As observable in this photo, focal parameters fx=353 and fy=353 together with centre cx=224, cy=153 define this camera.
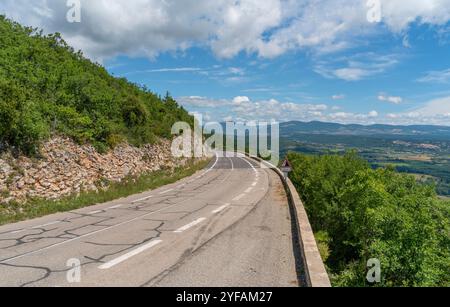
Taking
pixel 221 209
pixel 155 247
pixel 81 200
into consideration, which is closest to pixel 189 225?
pixel 155 247

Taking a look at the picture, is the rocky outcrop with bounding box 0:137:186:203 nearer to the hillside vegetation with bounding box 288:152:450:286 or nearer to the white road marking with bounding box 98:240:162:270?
the white road marking with bounding box 98:240:162:270

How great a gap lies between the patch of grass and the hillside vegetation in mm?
9771

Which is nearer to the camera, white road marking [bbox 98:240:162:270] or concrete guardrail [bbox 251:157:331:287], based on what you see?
concrete guardrail [bbox 251:157:331:287]

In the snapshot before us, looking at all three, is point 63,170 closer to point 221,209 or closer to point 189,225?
point 221,209

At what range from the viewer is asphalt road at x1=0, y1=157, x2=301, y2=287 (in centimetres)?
648

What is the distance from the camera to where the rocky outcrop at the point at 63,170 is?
46.7 ft

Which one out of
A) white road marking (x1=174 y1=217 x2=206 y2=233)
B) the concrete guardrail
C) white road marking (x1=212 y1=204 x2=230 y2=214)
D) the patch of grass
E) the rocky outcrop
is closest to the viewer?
the concrete guardrail

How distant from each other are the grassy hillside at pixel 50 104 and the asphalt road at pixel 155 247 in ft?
15.3

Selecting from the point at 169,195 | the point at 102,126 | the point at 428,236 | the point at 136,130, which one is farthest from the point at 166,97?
the point at 428,236

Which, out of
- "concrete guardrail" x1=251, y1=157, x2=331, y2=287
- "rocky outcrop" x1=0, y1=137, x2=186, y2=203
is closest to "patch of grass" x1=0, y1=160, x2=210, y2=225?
"rocky outcrop" x1=0, y1=137, x2=186, y2=203

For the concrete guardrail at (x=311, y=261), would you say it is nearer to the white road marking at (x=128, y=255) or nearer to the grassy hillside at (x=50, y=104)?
the white road marking at (x=128, y=255)

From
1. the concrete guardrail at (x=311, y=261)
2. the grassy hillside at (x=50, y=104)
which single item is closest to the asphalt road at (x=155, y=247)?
the concrete guardrail at (x=311, y=261)

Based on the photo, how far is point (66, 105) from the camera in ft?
69.0
